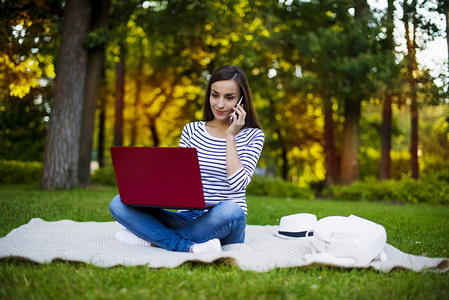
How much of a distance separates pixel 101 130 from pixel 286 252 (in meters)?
14.9

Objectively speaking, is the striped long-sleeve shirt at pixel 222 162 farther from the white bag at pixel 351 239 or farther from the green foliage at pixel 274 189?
the green foliage at pixel 274 189

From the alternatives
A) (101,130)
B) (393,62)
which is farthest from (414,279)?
(101,130)

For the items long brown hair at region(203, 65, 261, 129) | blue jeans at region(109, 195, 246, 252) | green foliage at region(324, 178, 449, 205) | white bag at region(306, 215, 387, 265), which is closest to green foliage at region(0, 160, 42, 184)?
green foliage at region(324, 178, 449, 205)

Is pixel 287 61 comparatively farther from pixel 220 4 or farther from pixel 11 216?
pixel 11 216

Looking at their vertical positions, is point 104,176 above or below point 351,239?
below

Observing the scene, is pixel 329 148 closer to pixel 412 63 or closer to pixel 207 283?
pixel 412 63

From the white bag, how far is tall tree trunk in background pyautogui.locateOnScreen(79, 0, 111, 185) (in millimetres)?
8117

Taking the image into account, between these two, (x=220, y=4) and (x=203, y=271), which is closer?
(x=203, y=271)

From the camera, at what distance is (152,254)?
2.94m

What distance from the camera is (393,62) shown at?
10.5 m

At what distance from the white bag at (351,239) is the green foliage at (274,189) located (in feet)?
30.7

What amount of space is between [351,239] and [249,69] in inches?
440

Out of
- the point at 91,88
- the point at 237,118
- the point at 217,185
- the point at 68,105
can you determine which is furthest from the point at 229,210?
the point at 91,88

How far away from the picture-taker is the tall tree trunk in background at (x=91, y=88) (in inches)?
387
